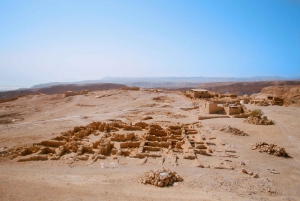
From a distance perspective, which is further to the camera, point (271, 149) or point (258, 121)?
point (258, 121)

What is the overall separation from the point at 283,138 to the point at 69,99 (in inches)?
1259

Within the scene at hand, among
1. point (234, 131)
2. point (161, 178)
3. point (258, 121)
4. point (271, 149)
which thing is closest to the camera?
point (161, 178)

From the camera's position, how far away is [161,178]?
8570 millimetres

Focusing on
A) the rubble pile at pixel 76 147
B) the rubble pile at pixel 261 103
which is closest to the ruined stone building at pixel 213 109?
the rubble pile at pixel 261 103

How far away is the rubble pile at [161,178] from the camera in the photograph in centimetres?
854

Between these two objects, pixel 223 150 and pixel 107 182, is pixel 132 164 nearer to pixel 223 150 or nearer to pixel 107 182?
pixel 107 182

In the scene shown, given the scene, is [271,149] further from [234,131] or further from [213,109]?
[213,109]

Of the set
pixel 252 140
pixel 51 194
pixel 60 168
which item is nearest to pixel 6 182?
pixel 51 194

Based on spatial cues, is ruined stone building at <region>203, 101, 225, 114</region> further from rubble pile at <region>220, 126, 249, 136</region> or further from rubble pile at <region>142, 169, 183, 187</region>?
rubble pile at <region>142, 169, 183, 187</region>

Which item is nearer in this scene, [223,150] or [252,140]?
[223,150]

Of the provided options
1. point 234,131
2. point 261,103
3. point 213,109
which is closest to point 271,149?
point 234,131

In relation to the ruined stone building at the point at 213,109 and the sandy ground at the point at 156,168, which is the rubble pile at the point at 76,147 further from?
the ruined stone building at the point at 213,109

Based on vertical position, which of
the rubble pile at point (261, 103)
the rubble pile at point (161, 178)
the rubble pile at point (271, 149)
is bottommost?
the rubble pile at point (271, 149)

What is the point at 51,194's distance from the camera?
737 cm
